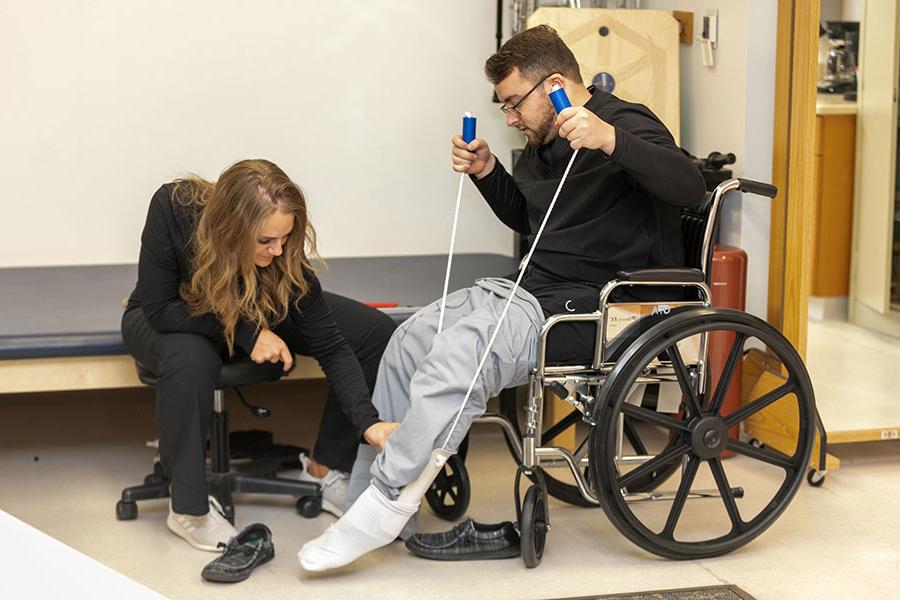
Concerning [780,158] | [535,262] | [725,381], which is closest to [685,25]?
[780,158]

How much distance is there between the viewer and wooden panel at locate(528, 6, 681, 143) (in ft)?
11.9

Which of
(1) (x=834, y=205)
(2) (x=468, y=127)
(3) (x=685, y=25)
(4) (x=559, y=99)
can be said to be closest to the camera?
(4) (x=559, y=99)

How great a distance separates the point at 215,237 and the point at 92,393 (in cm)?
182

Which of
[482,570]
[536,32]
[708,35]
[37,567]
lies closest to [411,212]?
[708,35]

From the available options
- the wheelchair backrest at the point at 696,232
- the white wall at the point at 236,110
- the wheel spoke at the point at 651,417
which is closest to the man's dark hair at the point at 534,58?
the wheelchair backrest at the point at 696,232

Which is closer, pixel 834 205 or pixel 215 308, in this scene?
pixel 215 308

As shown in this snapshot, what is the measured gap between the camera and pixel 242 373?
2803 mm

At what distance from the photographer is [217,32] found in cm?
407

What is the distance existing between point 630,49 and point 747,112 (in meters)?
0.48

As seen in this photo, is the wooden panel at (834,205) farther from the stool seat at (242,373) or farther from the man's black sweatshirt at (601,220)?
the stool seat at (242,373)

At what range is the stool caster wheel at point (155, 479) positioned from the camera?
2.99 metres

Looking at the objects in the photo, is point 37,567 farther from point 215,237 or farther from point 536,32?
point 536,32

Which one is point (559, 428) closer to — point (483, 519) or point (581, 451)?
Result: point (581, 451)

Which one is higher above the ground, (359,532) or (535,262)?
(535,262)
